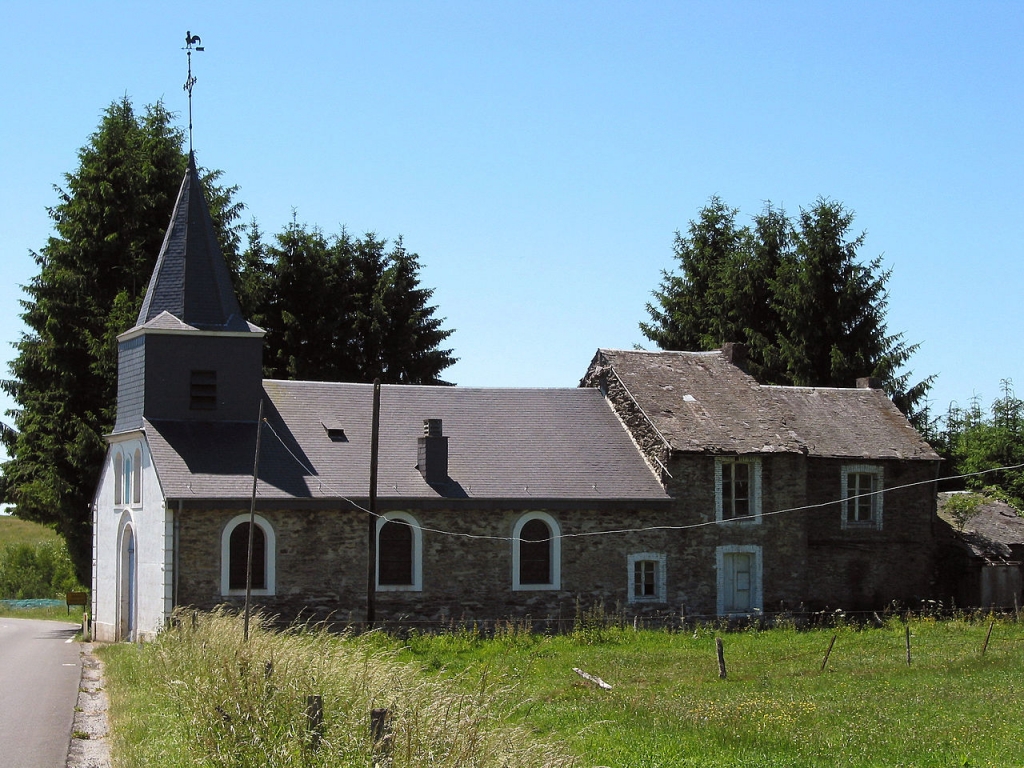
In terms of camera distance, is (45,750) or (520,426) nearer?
(45,750)

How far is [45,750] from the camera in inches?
555

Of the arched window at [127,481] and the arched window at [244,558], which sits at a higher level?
the arched window at [127,481]

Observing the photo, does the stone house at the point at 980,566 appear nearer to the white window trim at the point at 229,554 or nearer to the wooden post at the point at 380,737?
the white window trim at the point at 229,554

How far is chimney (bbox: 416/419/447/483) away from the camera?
97.5ft

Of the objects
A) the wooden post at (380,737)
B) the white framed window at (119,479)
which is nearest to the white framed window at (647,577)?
the white framed window at (119,479)

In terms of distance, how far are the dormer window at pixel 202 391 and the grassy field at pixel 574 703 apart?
6.98 metres

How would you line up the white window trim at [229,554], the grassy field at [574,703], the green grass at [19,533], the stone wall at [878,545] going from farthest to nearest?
the green grass at [19,533] < the stone wall at [878,545] < the white window trim at [229,554] < the grassy field at [574,703]

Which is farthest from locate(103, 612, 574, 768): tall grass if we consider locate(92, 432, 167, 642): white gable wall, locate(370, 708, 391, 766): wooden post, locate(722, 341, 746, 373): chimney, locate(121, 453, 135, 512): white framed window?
locate(722, 341, 746, 373): chimney

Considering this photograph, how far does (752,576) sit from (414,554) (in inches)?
354

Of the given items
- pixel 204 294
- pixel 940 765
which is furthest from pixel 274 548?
pixel 940 765

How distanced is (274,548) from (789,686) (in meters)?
12.9

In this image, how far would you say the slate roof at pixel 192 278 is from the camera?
30594 mm

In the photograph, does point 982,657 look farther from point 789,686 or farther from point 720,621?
point 720,621

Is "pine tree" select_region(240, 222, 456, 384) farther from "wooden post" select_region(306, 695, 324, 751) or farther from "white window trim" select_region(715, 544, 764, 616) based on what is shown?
"wooden post" select_region(306, 695, 324, 751)
